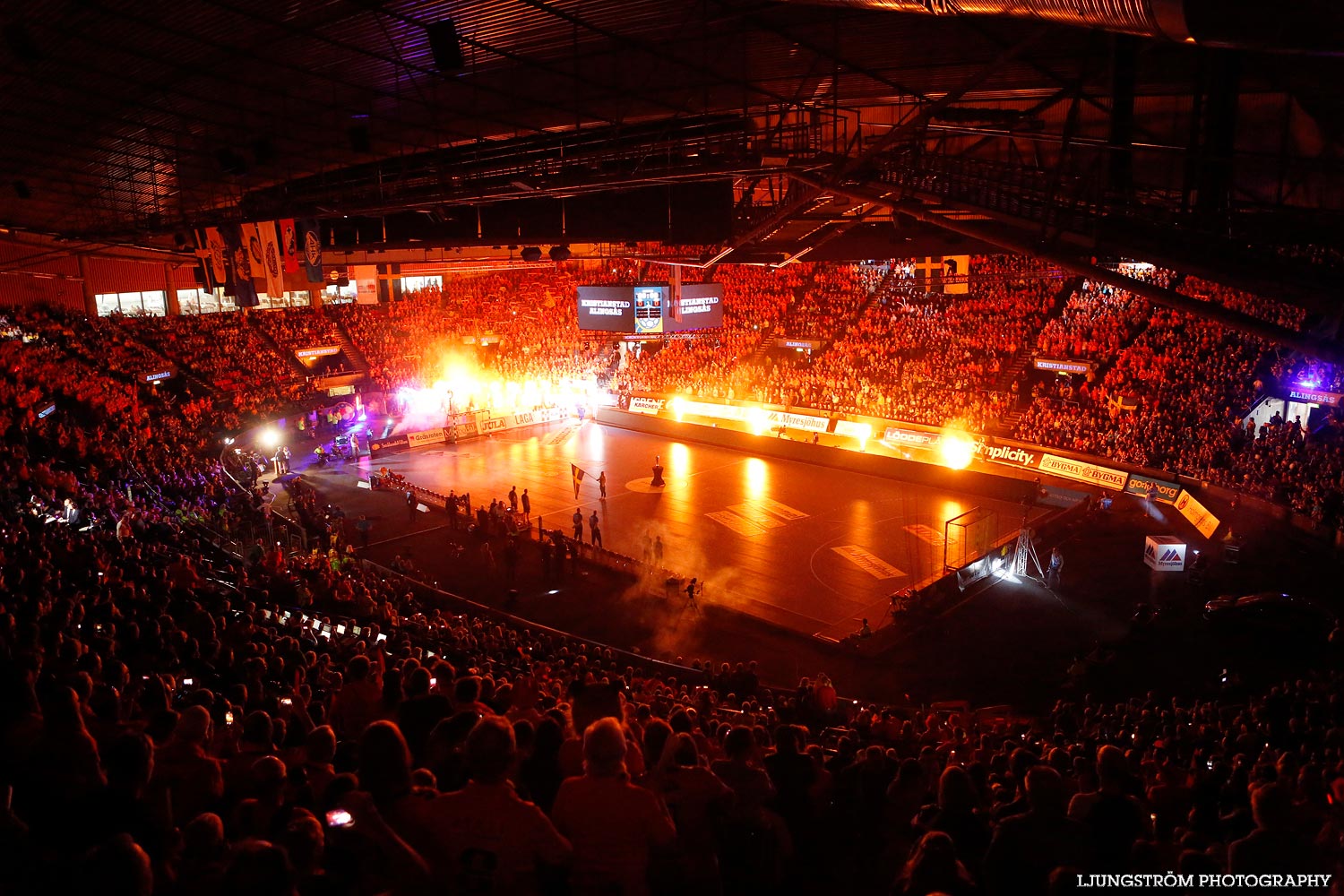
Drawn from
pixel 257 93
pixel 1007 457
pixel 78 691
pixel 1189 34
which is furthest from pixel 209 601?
pixel 1007 457

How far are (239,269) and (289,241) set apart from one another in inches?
106

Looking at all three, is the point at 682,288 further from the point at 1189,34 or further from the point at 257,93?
the point at 1189,34

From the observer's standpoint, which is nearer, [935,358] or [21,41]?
[21,41]

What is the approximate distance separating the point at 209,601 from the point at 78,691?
6627mm

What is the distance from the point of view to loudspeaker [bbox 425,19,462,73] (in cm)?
1223

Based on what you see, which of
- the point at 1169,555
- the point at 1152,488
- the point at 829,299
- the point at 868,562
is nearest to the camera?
the point at 1169,555

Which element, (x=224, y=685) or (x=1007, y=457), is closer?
(x=224, y=685)

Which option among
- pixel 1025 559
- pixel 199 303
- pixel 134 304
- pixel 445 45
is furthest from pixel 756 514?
pixel 199 303

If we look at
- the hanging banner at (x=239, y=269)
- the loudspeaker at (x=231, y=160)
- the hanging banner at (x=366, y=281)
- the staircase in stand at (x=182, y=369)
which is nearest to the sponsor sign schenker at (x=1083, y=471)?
the hanging banner at (x=239, y=269)

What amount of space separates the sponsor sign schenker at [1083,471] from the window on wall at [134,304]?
42.5 metres

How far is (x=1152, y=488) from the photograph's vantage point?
22.7 m

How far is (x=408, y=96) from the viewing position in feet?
56.2

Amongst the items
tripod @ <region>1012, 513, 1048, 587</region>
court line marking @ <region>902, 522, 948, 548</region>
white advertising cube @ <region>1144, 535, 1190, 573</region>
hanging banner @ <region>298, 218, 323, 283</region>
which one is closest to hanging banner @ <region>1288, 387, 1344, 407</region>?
white advertising cube @ <region>1144, 535, 1190, 573</region>

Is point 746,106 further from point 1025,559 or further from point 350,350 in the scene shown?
point 350,350
